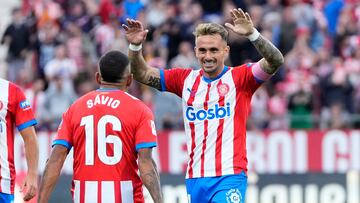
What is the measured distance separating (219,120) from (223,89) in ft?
1.03

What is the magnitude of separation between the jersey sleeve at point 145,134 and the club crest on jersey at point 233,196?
3.95 ft

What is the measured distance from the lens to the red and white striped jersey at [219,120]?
446 inches

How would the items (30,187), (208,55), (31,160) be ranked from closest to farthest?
(30,187)
(31,160)
(208,55)

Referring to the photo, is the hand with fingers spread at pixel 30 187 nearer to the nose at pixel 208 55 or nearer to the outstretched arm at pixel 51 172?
the outstretched arm at pixel 51 172

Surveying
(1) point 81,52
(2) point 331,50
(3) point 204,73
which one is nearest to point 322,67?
(2) point 331,50

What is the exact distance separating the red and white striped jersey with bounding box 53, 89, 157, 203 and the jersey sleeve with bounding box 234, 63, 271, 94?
4.34 ft

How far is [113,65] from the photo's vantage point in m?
10.4

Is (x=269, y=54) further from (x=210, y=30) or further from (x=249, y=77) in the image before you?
(x=210, y=30)

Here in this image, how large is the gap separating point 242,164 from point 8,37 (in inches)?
520

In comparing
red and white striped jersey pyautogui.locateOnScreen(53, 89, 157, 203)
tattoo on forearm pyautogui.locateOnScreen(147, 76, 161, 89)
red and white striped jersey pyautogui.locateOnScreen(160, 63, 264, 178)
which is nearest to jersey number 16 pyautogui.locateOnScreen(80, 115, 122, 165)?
red and white striped jersey pyautogui.locateOnScreen(53, 89, 157, 203)

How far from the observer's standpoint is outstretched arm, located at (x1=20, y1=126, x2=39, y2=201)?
11078 mm

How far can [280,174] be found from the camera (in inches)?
739

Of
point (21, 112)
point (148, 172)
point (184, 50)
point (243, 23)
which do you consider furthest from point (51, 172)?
point (184, 50)

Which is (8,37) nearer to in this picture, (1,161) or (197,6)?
(197,6)
